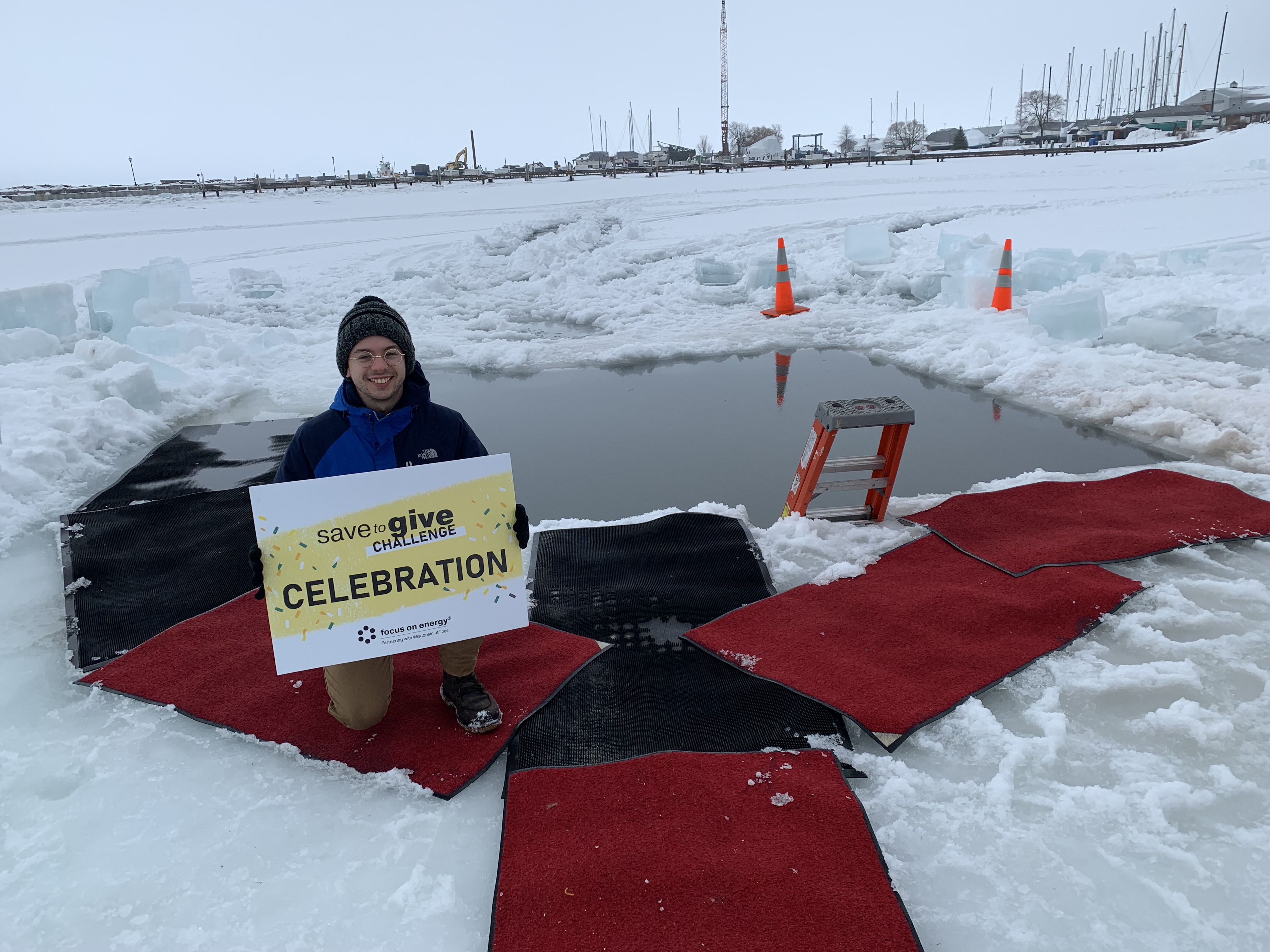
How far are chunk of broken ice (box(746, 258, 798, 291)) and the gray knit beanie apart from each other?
9.02m

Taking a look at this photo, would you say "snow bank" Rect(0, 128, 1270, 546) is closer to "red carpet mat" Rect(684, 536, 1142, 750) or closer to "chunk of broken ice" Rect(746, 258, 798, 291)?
"chunk of broken ice" Rect(746, 258, 798, 291)

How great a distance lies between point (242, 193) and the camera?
200 feet

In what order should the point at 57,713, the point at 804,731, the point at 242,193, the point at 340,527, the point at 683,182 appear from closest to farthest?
the point at 340,527 → the point at 804,731 → the point at 57,713 → the point at 683,182 → the point at 242,193

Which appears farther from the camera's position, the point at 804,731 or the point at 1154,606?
the point at 1154,606

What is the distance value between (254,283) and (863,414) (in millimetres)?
11085

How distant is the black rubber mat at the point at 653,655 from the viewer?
2.78 metres

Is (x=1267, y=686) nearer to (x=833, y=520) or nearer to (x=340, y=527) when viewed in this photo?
(x=833, y=520)

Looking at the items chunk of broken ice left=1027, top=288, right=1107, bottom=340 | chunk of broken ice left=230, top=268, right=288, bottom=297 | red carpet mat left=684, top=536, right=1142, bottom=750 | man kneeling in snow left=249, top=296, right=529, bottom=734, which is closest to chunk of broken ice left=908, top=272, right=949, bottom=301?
chunk of broken ice left=1027, top=288, right=1107, bottom=340

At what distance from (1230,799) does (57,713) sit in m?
3.97

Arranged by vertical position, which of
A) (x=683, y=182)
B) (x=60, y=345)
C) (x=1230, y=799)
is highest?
(x=683, y=182)

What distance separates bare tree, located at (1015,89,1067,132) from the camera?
94.0 meters

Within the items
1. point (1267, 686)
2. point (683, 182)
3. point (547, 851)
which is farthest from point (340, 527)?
point (683, 182)

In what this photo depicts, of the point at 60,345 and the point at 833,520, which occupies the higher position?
the point at 60,345

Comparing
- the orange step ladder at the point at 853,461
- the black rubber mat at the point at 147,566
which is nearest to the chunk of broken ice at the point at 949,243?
the orange step ladder at the point at 853,461
